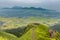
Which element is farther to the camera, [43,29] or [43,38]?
[43,29]

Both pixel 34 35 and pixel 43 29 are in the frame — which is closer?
pixel 34 35

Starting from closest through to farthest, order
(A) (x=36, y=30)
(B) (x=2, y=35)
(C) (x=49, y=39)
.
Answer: (C) (x=49, y=39), (A) (x=36, y=30), (B) (x=2, y=35)

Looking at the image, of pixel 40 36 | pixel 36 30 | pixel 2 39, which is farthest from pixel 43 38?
pixel 2 39

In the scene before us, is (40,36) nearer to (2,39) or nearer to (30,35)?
(30,35)

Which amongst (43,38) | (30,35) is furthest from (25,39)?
(43,38)

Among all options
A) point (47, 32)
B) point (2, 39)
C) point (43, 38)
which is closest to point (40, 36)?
point (43, 38)

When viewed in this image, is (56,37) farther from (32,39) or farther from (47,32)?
(32,39)

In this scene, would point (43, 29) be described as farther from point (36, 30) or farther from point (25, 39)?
point (25, 39)

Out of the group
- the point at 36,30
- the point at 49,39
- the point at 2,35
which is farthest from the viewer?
the point at 2,35
